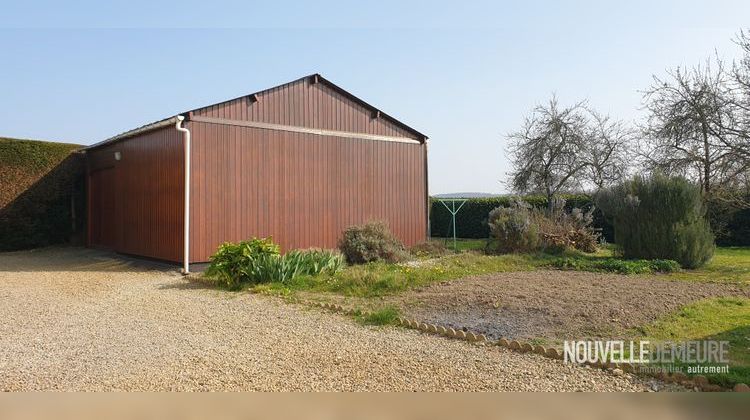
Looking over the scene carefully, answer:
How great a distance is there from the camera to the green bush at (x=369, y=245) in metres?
11.4

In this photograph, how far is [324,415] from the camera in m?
3.33

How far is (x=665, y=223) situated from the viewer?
1198cm

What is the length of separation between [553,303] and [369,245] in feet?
17.0

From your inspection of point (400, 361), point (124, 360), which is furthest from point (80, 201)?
point (400, 361)

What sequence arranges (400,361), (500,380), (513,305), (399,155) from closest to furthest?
(500,380) → (400,361) → (513,305) → (399,155)

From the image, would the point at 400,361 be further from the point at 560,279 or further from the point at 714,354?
the point at 560,279

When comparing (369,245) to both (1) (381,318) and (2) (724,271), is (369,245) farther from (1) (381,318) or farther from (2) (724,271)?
(2) (724,271)

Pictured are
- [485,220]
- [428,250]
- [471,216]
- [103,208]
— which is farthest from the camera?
[471,216]

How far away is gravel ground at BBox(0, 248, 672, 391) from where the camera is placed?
3.96 meters

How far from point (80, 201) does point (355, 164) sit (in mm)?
9341

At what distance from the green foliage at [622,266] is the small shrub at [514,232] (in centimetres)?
146

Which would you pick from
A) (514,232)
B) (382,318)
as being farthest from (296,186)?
(382,318)

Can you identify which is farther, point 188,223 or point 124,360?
point 188,223

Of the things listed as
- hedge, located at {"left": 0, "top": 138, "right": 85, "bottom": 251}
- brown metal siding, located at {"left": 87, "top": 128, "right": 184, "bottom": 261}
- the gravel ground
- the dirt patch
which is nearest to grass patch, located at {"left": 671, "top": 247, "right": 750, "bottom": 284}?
the dirt patch
